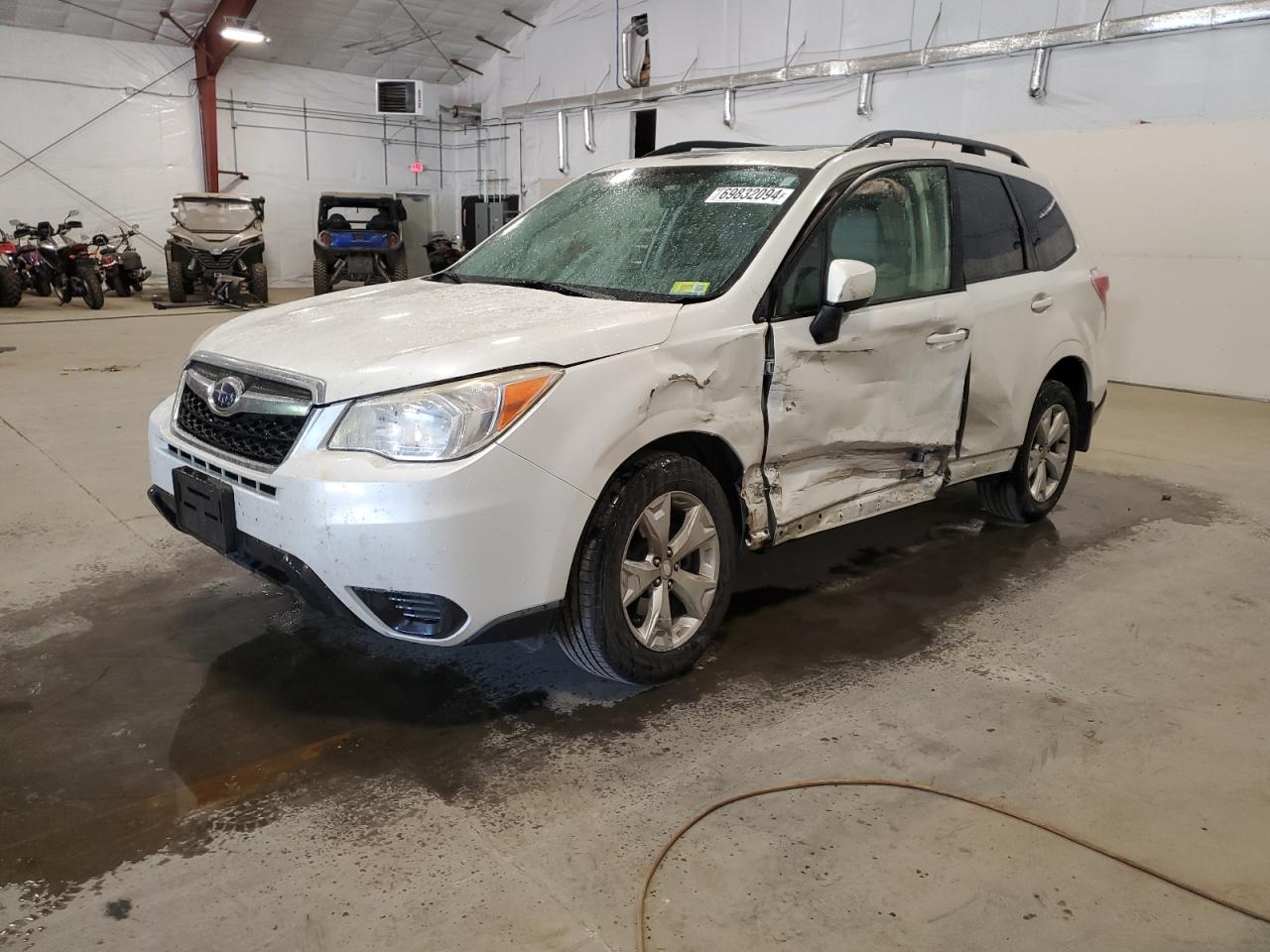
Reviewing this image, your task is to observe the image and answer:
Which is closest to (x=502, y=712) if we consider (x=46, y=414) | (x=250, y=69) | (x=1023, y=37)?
(x=46, y=414)

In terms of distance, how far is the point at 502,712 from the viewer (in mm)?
2756

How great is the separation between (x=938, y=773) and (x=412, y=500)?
144cm

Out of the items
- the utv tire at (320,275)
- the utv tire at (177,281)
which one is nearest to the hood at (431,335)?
the utv tire at (177,281)

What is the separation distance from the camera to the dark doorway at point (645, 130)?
15227 millimetres

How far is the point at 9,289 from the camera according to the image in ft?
43.0

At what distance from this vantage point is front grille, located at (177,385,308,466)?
2.56 m

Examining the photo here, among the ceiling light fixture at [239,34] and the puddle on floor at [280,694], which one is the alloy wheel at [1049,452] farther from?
the ceiling light fixture at [239,34]

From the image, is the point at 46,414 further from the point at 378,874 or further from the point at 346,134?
the point at 346,134

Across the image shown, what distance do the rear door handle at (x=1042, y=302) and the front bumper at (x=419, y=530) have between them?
2.46 meters

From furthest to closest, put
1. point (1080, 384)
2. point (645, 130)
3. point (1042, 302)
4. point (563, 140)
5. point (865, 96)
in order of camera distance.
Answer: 1. point (563, 140)
2. point (645, 130)
3. point (865, 96)
4. point (1080, 384)
5. point (1042, 302)

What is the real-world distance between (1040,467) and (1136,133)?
592cm

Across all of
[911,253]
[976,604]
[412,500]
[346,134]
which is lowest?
[976,604]

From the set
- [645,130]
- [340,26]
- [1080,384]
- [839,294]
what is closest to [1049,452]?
[1080,384]

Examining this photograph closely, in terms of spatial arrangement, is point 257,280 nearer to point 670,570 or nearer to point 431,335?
point 431,335
